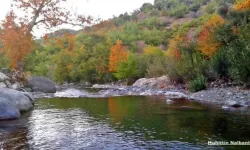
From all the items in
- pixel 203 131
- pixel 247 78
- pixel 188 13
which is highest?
pixel 188 13

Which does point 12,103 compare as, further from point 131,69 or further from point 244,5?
point 131,69

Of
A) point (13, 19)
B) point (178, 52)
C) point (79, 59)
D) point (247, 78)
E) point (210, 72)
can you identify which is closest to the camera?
point (13, 19)

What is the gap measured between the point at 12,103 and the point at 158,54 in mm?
37686

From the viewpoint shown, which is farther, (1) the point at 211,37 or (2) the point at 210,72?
(1) the point at 211,37

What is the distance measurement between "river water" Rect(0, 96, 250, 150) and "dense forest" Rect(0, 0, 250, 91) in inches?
169

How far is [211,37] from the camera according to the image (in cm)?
3080

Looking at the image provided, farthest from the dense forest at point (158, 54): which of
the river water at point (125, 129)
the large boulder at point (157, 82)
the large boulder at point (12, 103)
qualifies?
the river water at point (125, 129)

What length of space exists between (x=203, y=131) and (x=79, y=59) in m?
53.9

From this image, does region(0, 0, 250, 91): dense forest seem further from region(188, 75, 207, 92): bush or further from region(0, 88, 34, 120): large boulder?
region(0, 88, 34, 120): large boulder

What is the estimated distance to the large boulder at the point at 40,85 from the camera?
3171 centimetres

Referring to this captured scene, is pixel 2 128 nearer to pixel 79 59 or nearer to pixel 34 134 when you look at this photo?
pixel 34 134

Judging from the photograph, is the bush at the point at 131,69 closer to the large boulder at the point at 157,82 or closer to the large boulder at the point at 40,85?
the large boulder at the point at 157,82

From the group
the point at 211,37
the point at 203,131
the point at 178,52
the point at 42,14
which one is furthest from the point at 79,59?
the point at 203,131

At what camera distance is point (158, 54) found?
5144 centimetres
